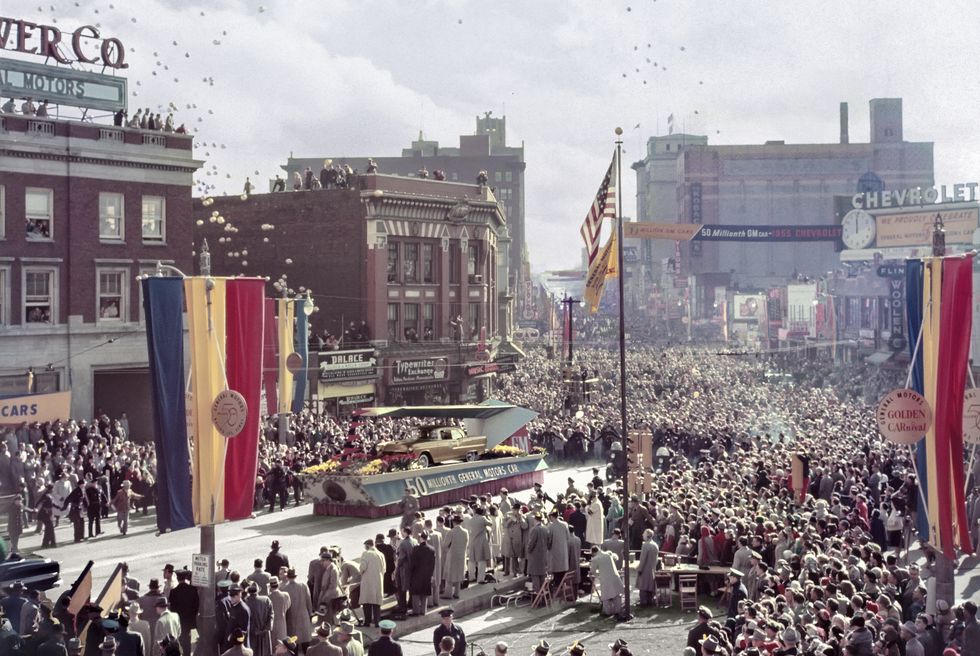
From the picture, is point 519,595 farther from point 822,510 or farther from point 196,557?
point 196,557

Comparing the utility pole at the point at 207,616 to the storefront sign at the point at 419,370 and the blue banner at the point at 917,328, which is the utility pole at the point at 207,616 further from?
the storefront sign at the point at 419,370

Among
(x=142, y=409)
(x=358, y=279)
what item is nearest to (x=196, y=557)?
(x=142, y=409)

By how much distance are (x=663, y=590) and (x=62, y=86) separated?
32951 millimetres

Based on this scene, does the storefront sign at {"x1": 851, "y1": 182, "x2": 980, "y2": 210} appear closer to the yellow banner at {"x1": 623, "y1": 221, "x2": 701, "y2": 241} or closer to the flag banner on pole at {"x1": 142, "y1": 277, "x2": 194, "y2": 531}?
the yellow banner at {"x1": 623, "y1": 221, "x2": 701, "y2": 241}

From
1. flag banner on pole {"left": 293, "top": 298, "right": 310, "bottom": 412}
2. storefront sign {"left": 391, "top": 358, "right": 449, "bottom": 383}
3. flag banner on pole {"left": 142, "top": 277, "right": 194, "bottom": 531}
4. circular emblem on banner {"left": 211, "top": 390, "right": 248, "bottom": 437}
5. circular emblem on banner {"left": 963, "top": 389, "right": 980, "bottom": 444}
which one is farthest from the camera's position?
storefront sign {"left": 391, "top": 358, "right": 449, "bottom": 383}

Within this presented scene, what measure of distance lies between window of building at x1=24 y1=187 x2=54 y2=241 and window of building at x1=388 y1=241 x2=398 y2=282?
20564mm

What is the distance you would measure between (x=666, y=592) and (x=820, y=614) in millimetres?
7432

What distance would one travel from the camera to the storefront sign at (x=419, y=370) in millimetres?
57156

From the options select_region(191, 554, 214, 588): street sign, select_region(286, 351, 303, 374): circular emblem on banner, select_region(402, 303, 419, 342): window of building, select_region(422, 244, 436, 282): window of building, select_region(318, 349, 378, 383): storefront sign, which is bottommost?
select_region(191, 554, 214, 588): street sign

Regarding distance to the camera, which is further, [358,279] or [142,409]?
[358,279]

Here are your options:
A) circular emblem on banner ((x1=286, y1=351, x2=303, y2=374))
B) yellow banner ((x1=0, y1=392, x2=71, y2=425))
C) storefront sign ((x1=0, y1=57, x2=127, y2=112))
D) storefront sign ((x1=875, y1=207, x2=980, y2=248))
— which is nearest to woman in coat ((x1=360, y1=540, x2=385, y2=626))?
yellow banner ((x1=0, y1=392, x2=71, y2=425))

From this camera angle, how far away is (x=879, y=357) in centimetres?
8256

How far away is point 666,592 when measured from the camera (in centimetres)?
2197

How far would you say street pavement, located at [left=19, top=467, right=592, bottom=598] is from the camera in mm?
24000
